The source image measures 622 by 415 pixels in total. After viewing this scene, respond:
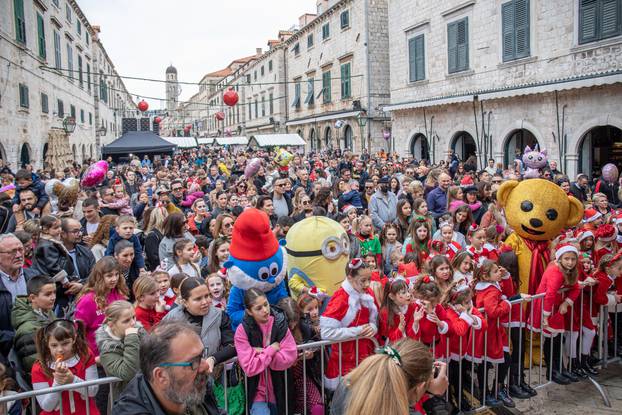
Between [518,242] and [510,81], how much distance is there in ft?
37.4

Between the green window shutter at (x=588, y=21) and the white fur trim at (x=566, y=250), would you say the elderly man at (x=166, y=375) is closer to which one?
the white fur trim at (x=566, y=250)

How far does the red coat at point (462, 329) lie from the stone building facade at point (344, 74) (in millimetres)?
20301

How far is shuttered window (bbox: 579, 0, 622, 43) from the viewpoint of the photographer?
12.1m

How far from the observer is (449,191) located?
8219 mm

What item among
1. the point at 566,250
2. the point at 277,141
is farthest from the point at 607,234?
the point at 277,141

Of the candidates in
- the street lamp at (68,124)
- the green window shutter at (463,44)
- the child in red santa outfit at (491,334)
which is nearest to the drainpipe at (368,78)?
the green window shutter at (463,44)

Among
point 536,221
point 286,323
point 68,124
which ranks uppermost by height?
point 68,124

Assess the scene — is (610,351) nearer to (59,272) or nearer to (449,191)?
(449,191)

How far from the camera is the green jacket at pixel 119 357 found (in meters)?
3.16

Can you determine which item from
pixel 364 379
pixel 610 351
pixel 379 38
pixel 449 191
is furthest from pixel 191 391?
pixel 379 38

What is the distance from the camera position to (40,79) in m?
18.5

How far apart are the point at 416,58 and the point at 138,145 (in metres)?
11.7

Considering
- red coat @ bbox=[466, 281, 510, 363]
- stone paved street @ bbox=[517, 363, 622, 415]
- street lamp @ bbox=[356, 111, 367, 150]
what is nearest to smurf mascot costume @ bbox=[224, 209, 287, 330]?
red coat @ bbox=[466, 281, 510, 363]

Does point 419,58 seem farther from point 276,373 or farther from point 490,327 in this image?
point 276,373
